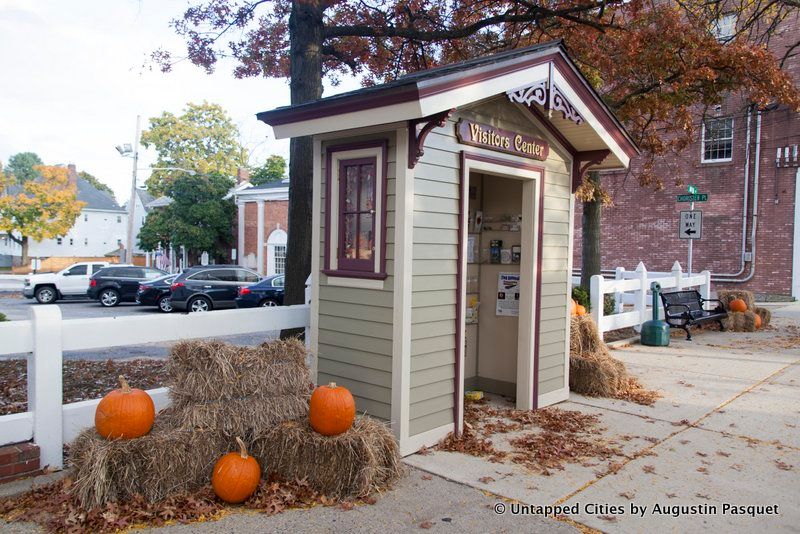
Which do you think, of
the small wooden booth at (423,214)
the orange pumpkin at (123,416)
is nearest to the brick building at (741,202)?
the small wooden booth at (423,214)

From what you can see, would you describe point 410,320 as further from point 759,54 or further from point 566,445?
point 759,54

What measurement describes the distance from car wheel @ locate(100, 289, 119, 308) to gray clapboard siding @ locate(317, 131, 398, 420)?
19566mm

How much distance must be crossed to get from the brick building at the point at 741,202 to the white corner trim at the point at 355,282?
1755 cm

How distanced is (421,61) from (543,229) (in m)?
6.60

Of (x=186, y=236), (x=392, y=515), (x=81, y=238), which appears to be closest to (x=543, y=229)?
(x=392, y=515)

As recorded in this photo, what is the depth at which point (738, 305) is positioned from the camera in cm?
1427

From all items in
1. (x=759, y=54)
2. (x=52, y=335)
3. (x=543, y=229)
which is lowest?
(x=52, y=335)

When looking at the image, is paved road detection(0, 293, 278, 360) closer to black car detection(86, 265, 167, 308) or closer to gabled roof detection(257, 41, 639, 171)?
black car detection(86, 265, 167, 308)

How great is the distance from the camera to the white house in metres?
56.7

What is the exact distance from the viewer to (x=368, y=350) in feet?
18.3

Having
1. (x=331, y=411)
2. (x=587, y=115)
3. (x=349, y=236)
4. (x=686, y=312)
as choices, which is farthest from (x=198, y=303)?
(x=331, y=411)

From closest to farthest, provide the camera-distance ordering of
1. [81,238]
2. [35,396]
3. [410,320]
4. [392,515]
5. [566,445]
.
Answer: [392,515] < [35,396] < [410,320] < [566,445] < [81,238]

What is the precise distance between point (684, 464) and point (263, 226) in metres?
31.5

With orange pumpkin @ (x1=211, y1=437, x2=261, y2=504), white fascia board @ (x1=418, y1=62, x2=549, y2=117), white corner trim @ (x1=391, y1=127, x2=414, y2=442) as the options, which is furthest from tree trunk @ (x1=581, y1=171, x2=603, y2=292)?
orange pumpkin @ (x1=211, y1=437, x2=261, y2=504)
